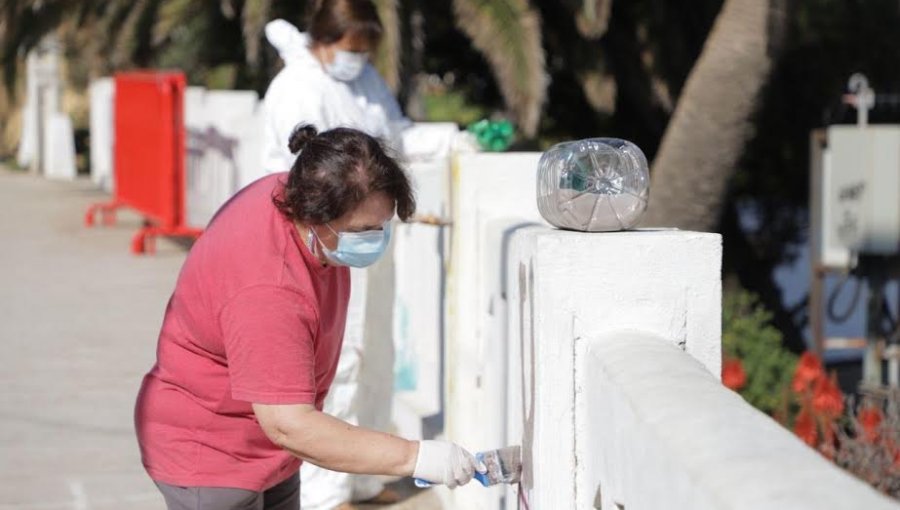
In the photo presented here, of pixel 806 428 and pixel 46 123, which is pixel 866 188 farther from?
pixel 46 123

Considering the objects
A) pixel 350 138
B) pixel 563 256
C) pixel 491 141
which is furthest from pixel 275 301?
pixel 491 141

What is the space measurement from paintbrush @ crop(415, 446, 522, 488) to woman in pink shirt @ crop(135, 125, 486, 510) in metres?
0.13

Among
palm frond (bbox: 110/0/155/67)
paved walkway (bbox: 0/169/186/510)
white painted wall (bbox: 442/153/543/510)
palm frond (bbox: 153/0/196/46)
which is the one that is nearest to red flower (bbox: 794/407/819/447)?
white painted wall (bbox: 442/153/543/510)

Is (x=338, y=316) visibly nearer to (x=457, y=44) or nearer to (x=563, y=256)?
(x=563, y=256)

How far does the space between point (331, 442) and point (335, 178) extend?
1.69ft

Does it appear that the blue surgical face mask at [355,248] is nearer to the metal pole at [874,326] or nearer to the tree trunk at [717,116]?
the tree trunk at [717,116]

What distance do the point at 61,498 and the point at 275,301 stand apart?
3.12m

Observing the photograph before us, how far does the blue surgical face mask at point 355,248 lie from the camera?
309 cm

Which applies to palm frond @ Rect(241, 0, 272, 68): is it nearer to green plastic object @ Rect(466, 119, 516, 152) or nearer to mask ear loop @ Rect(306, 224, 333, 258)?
green plastic object @ Rect(466, 119, 516, 152)

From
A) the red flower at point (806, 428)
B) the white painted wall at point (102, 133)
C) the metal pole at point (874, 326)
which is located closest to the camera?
the red flower at point (806, 428)

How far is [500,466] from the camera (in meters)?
3.48

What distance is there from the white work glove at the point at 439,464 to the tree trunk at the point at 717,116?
7525mm

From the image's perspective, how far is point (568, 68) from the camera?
47.5 feet

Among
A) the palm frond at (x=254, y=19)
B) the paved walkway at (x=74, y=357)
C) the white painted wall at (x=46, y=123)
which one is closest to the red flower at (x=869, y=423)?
the paved walkway at (x=74, y=357)
